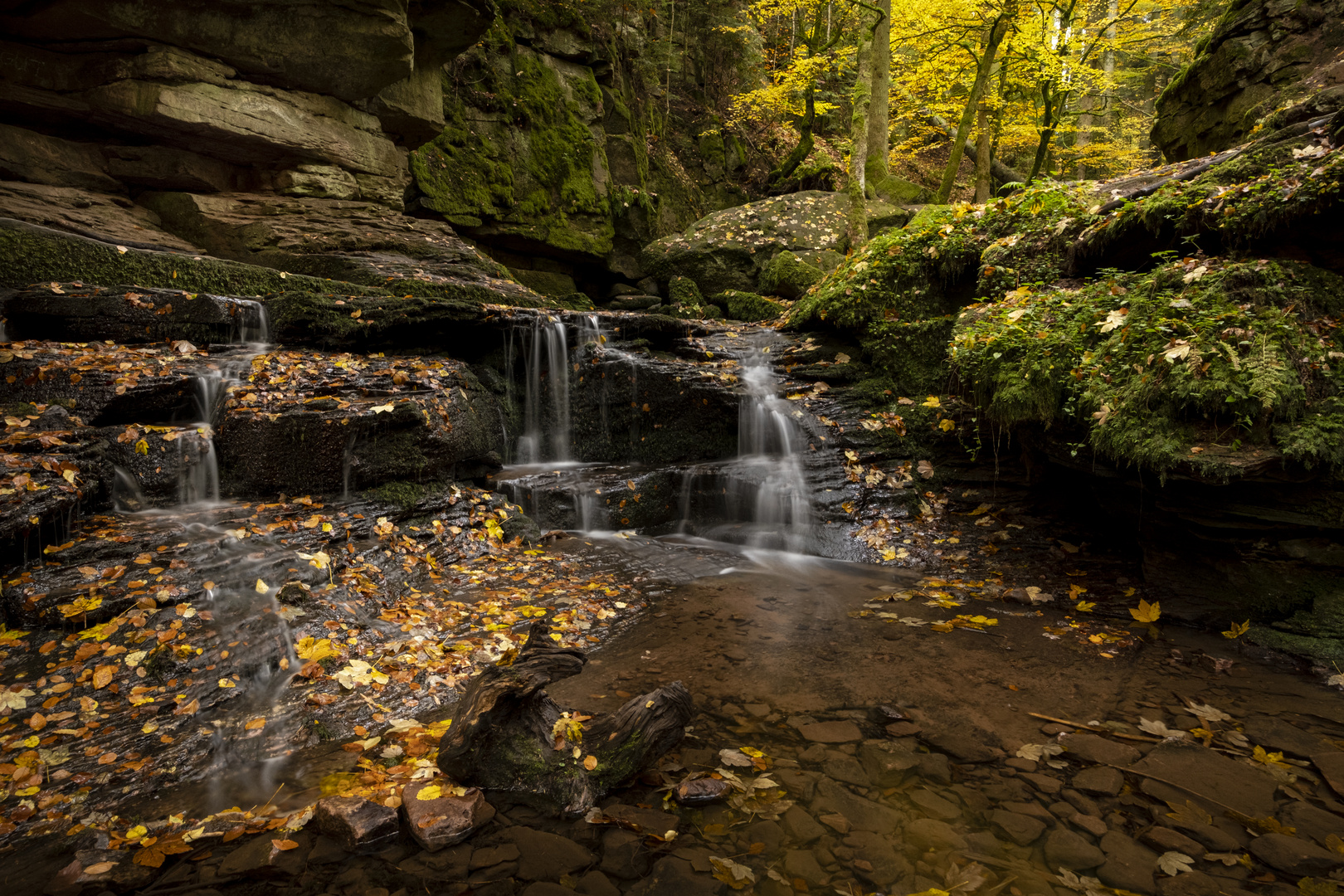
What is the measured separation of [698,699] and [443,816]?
1579 mm

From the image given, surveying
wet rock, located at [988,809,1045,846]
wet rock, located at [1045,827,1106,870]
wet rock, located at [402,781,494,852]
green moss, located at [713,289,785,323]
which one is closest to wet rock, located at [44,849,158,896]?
wet rock, located at [402,781,494,852]

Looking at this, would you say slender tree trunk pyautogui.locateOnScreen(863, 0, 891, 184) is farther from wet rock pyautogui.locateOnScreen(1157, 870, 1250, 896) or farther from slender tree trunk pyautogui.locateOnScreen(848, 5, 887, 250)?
wet rock pyautogui.locateOnScreen(1157, 870, 1250, 896)

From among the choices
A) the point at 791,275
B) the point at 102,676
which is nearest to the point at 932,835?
the point at 102,676

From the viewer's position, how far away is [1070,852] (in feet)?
7.99

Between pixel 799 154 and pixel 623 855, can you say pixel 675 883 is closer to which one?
pixel 623 855

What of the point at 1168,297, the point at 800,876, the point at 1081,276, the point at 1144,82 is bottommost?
the point at 800,876

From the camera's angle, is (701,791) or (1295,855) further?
(701,791)

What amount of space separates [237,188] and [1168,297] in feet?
42.4

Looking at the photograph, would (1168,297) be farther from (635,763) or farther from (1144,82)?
(1144,82)

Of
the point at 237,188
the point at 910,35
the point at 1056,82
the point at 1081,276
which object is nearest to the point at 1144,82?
the point at 1056,82

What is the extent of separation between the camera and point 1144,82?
76.8 ft

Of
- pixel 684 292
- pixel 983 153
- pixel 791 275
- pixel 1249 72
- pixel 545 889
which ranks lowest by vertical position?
pixel 545 889

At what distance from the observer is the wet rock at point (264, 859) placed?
2322 millimetres

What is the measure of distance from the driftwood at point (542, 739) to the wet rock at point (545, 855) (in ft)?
0.49
